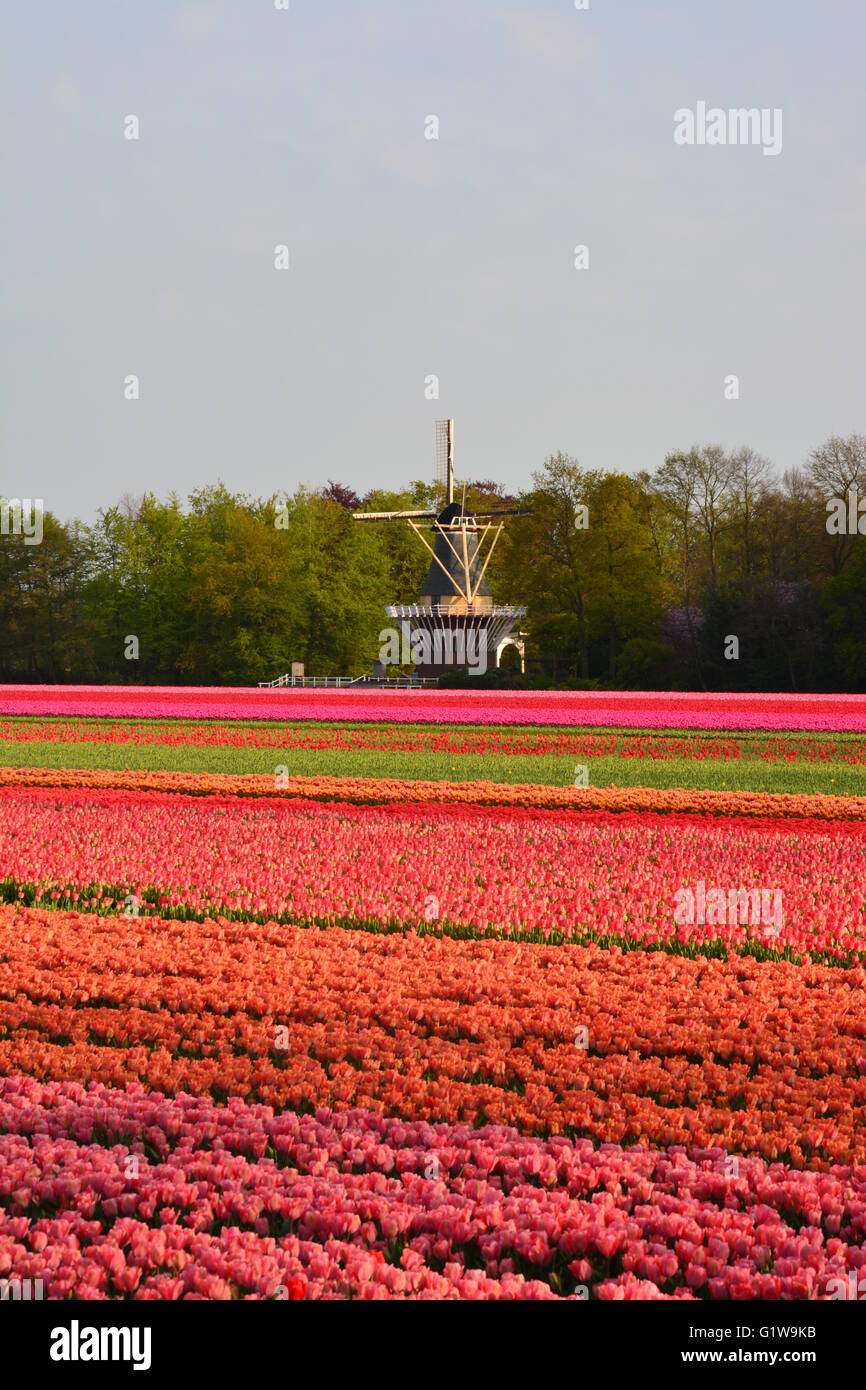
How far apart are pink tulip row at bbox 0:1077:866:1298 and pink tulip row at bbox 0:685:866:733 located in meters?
31.4

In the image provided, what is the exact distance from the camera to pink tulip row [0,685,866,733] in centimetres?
3838

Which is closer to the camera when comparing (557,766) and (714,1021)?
(714,1021)

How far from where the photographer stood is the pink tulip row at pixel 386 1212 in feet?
16.1

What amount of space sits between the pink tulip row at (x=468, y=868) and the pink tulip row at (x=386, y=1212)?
16.9 feet

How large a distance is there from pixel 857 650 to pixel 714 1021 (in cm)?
5663

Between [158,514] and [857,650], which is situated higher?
[158,514]

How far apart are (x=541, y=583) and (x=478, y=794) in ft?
182

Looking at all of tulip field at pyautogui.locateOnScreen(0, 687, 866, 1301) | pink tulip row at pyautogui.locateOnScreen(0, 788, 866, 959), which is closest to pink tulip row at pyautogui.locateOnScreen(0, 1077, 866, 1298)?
tulip field at pyautogui.locateOnScreen(0, 687, 866, 1301)

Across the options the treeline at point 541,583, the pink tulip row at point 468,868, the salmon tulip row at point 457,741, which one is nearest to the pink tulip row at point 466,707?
the salmon tulip row at point 457,741

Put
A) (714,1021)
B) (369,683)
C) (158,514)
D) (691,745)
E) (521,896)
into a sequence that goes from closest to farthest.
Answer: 1. (714,1021)
2. (521,896)
3. (691,745)
4. (369,683)
5. (158,514)

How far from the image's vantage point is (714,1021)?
8.57m
